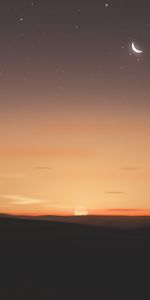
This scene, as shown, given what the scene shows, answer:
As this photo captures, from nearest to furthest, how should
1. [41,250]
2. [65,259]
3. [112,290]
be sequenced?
[112,290] < [65,259] < [41,250]

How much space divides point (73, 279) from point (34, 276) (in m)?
0.97

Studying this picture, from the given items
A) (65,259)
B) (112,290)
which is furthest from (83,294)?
(65,259)

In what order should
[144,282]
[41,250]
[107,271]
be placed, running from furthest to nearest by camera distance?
[41,250] < [107,271] < [144,282]

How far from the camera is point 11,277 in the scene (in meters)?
16.2

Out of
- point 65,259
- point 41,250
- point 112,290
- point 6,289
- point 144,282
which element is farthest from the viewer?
point 41,250

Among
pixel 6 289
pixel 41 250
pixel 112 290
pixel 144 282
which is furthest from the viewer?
pixel 41 250

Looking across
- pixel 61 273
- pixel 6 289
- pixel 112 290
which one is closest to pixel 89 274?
pixel 61 273

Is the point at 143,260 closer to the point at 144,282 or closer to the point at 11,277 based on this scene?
the point at 144,282

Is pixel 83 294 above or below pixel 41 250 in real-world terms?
below

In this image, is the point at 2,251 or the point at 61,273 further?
the point at 2,251

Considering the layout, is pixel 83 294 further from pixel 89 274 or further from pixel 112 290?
pixel 89 274

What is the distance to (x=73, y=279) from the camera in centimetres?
Answer: 1669

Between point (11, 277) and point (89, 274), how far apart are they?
2333 millimetres

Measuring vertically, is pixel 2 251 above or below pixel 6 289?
above
